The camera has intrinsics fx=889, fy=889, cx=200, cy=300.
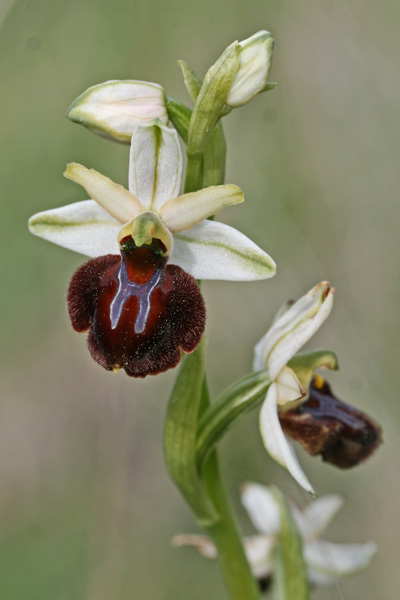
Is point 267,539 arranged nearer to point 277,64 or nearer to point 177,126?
point 177,126

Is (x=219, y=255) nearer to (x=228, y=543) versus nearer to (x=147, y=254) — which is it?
(x=147, y=254)

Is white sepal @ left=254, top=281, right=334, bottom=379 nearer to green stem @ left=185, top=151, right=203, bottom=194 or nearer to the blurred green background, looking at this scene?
green stem @ left=185, top=151, right=203, bottom=194

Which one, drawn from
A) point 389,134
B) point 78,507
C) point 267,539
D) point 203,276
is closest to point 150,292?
point 203,276

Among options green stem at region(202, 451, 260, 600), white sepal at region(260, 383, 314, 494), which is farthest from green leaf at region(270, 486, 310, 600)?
white sepal at region(260, 383, 314, 494)

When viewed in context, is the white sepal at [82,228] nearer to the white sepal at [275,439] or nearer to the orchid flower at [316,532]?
the white sepal at [275,439]

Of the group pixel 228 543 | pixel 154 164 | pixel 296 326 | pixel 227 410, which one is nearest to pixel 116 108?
pixel 154 164

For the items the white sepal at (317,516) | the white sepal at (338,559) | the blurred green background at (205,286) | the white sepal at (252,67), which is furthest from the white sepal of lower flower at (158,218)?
the blurred green background at (205,286)
